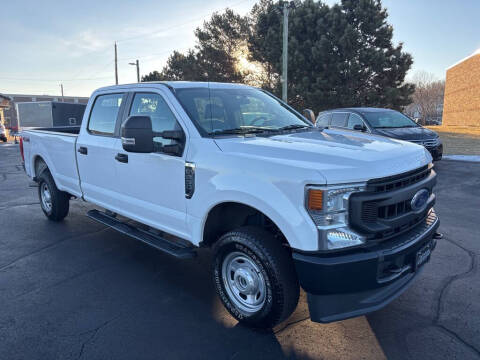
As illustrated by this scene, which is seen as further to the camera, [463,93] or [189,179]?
[463,93]

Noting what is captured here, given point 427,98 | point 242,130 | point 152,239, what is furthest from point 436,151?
point 427,98

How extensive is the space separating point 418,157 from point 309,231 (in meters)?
1.30

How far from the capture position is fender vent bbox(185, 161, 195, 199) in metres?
3.16

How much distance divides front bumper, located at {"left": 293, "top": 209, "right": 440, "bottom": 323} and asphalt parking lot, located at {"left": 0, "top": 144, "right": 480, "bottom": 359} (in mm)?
398

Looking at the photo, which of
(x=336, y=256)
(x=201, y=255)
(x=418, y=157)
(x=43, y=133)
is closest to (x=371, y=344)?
(x=336, y=256)

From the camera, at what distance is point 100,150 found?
14.3 feet

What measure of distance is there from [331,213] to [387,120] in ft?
30.1

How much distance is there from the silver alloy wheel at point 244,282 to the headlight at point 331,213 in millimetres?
678

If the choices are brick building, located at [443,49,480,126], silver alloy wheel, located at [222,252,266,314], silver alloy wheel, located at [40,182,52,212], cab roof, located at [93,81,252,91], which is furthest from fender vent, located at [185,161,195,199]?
brick building, located at [443,49,480,126]

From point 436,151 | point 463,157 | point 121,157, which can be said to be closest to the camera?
point 121,157

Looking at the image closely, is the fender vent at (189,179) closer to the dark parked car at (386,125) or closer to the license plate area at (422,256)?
the license plate area at (422,256)

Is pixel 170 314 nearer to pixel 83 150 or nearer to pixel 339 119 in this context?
pixel 83 150

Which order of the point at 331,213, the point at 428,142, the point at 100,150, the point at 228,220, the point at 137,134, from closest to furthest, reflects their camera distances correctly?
the point at 331,213 → the point at 137,134 → the point at 228,220 → the point at 100,150 → the point at 428,142

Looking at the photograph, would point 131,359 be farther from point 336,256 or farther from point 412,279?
point 412,279
